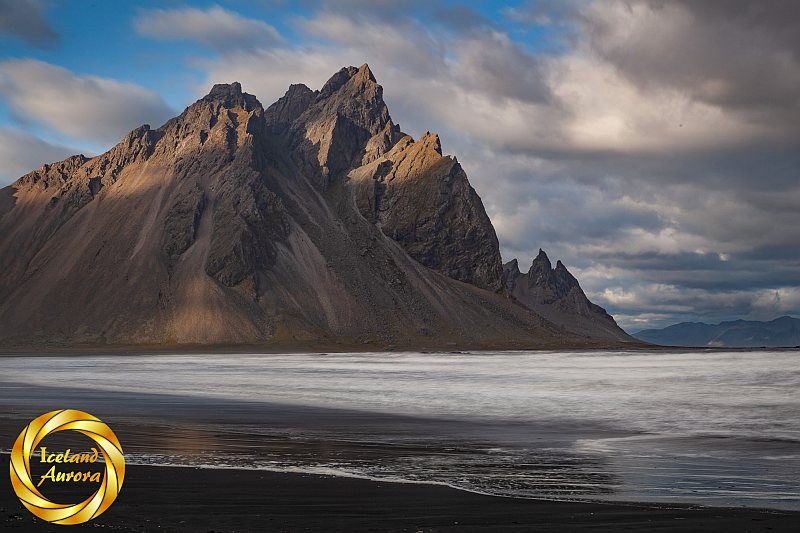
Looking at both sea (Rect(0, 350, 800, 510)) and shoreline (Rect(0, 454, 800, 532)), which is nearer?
shoreline (Rect(0, 454, 800, 532))

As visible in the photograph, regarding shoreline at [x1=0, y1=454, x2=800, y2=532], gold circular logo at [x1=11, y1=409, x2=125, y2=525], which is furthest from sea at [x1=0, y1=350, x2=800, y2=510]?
gold circular logo at [x1=11, y1=409, x2=125, y2=525]

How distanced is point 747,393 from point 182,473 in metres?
37.2

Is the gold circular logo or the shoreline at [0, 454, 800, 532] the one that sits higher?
the gold circular logo

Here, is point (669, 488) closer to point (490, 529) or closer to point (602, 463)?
point (602, 463)

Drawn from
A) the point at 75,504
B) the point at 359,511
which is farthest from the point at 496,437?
the point at 75,504

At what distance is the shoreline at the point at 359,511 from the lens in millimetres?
10047

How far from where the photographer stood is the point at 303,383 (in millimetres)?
57062

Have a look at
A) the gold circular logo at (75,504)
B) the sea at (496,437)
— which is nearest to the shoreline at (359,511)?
the gold circular logo at (75,504)

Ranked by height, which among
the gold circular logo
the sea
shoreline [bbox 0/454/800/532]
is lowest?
the sea

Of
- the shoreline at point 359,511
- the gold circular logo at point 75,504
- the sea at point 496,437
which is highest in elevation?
the gold circular logo at point 75,504

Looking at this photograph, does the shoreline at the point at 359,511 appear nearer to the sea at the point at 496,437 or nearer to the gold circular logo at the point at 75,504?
the gold circular logo at the point at 75,504

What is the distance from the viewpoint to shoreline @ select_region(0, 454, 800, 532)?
10.0 metres

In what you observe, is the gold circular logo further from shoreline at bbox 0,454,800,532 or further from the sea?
the sea

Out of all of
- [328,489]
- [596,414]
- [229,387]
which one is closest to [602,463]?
[328,489]
